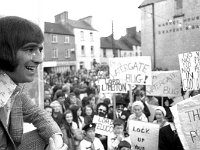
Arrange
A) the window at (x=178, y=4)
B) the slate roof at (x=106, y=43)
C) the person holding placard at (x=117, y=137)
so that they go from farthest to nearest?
the slate roof at (x=106, y=43), the window at (x=178, y=4), the person holding placard at (x=117, y=137)

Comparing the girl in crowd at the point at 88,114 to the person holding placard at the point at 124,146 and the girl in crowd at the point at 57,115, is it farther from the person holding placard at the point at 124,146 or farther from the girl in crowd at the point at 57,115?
the person holding placard at the point at 124,146

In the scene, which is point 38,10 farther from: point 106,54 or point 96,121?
point 106,54

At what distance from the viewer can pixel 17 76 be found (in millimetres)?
968

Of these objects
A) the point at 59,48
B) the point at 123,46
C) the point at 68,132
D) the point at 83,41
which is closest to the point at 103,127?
the point at 68,132

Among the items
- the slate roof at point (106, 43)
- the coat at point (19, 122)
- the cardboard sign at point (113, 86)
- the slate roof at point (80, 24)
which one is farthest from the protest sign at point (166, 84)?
the slate roof at point (106, 43)

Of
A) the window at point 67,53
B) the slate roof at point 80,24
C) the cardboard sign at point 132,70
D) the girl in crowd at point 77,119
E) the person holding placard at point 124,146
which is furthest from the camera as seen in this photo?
the slate roof at point 80,24

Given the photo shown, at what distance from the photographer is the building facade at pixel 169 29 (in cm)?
1916

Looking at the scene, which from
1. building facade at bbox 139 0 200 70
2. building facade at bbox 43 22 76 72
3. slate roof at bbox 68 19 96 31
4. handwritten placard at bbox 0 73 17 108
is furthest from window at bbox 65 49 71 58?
handwritten placard at bbox 0 73 17 108

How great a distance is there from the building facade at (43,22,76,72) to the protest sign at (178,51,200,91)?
28.9 metres

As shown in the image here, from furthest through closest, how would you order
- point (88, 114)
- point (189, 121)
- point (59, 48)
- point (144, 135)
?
point (59, 48) < point (88, 114) < point (144, 135) < point (189, 121)

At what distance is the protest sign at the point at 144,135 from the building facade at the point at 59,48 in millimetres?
→ 29599

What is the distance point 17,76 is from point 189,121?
202 centimetres

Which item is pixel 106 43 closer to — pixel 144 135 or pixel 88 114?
pixel 88 114

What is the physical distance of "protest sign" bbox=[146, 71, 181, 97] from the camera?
639cm
